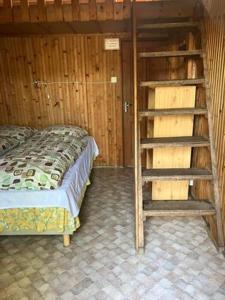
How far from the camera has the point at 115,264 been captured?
2.02 m

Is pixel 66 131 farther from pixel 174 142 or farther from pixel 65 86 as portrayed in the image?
pixel 174 142

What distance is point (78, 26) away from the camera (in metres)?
3.21

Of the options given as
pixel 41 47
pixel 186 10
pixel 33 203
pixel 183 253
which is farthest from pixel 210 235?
pixel 41 47

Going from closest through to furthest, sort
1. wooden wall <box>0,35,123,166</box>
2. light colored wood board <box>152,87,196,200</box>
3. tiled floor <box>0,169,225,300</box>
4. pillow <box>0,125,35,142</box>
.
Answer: tiled floor <box>0,169,225,300</box>
light colored wood board <box>152,87,196,200</box>
pillow <box>0,125,35,142</box>
wooden wall <box>0,35,123,166</box>

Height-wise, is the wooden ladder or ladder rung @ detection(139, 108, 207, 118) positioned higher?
ladder rung @ detection(139, 108, 207, 118)

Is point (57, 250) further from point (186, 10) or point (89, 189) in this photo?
point (186, 10)

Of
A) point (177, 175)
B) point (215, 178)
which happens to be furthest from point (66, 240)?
point (215, 178)

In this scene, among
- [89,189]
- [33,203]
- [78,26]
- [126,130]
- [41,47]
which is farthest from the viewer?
[126,130]

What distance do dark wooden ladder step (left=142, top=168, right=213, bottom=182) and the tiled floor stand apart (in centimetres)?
60

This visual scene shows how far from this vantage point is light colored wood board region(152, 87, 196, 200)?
239cm

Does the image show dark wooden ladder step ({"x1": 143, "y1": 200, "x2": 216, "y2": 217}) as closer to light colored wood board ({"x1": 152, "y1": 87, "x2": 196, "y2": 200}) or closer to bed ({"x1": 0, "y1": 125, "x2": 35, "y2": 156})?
light colored wood board ({"x1": 152, "y1": 87, "x2": 196, "y2": 200})

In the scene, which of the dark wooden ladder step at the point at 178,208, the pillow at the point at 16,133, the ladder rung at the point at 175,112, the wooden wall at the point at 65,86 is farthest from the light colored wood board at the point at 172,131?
the pillow at the point at 16,133

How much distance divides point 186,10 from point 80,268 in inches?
103

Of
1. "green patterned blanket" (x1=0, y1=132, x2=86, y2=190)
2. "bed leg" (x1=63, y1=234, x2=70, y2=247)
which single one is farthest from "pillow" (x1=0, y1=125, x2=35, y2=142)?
"bed leg" (x1=63, y1=234, x2=70, y2=247)
